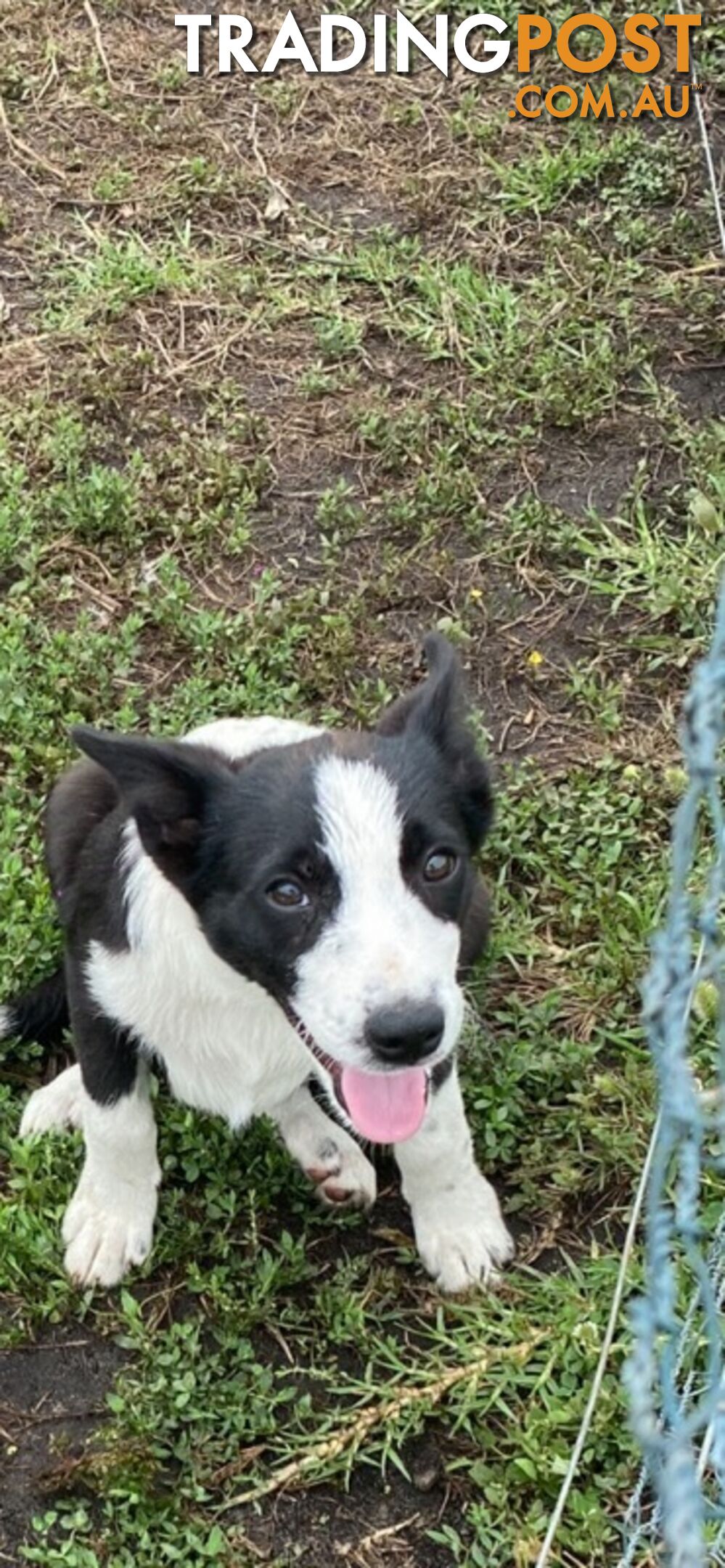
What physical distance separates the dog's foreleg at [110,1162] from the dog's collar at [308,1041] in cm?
38

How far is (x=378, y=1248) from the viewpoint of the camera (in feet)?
11.1

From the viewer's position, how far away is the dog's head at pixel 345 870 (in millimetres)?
2615

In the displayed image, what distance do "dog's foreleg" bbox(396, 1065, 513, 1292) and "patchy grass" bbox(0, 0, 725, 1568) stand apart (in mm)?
66

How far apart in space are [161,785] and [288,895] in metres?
0.27

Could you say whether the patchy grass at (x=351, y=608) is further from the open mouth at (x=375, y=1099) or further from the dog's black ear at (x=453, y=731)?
the dog's black ear at (x=453, y=731)

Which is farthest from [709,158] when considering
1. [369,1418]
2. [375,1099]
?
[369,1418]

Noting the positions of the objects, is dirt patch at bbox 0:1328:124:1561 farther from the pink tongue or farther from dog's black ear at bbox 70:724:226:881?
dog's black ear at bbox 70:724:226:881

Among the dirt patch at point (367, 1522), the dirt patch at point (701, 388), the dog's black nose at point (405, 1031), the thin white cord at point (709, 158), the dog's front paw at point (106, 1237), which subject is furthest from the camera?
the thin white cord at point (709, 158)

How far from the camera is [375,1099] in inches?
114

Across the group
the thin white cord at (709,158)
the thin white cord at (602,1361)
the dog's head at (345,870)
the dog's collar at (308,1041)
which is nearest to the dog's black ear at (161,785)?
the dog's head at (345,870)

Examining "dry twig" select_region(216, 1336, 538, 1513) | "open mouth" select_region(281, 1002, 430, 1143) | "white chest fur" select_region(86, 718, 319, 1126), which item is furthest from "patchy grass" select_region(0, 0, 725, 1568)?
"open mouth" select_region(281, 1002, 430, 1143)

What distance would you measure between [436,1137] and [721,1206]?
505 mm

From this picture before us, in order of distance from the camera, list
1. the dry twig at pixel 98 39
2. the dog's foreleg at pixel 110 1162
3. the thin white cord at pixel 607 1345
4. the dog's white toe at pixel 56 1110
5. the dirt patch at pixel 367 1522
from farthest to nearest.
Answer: the dry twig at pixel 98 39, the dog's white toe at pixel 56 1110, the dog's foreleg at pixel 110 1162, the dirt patch at pixel 367 1522, the thin white cord at pixel 607 1345

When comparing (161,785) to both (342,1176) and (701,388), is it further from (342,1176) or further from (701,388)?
(701,388)
